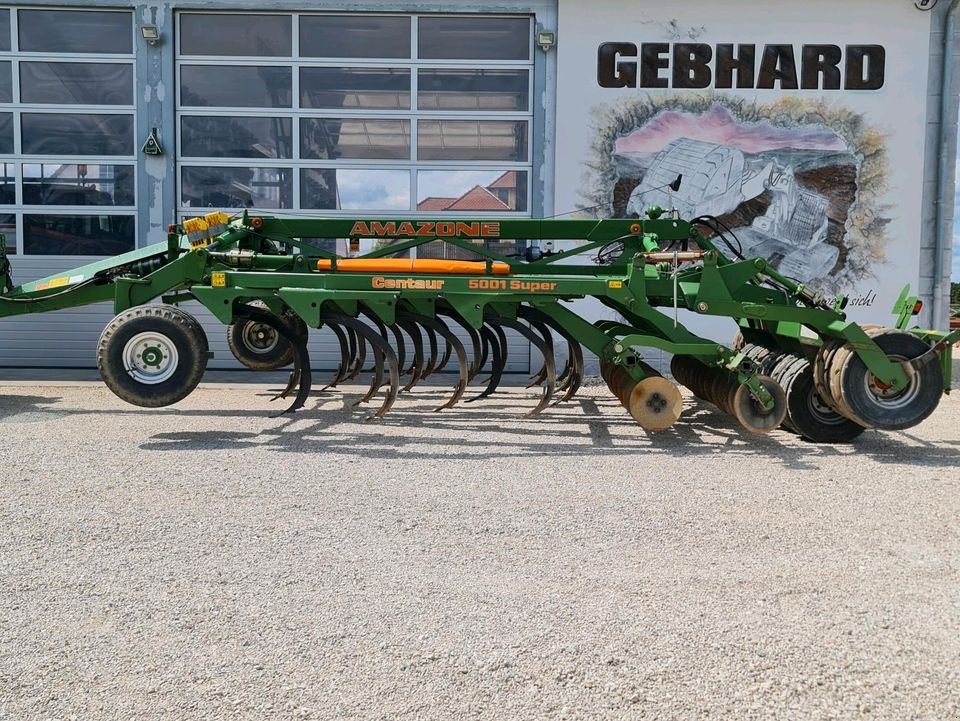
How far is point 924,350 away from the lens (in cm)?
566

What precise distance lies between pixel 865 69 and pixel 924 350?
18.3 feet

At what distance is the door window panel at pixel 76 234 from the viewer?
33.2 ft

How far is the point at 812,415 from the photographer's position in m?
5.95

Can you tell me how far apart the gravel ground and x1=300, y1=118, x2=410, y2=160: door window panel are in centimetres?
538

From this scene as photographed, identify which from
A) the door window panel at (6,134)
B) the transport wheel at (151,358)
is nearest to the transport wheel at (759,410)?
the transport wheel at (151,358)

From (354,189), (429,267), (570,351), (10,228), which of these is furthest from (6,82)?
(570,351)

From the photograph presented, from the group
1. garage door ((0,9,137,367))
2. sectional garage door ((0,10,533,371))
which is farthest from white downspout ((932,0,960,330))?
garage door ((0,9,137,367))

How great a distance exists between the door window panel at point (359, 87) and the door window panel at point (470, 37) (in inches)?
17.3

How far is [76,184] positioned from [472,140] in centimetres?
468

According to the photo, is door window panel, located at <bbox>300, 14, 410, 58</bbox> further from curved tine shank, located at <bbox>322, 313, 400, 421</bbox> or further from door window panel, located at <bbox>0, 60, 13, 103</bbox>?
curved tine shank, located at <bbox>322, 313, 400, 421</bbox>

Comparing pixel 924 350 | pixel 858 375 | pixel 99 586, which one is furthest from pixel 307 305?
pixel 924 350

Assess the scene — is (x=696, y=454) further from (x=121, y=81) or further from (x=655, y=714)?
(x=121, y=81)

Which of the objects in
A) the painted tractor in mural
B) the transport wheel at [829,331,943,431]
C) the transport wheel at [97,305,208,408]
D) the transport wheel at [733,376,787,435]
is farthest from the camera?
the painted tractor in mural

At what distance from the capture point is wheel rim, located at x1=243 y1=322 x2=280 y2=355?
7934mm
